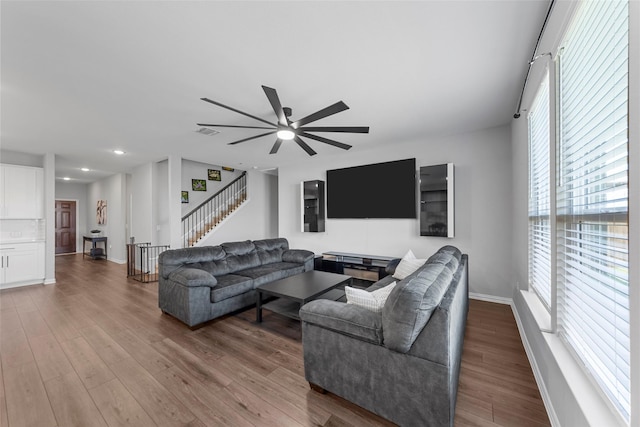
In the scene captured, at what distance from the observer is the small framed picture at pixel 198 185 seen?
7125 millimetres

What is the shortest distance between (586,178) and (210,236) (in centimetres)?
671

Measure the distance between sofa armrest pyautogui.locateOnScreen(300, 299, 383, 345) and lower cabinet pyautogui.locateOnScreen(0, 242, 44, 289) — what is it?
637 centimetres

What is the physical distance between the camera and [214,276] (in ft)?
11.9

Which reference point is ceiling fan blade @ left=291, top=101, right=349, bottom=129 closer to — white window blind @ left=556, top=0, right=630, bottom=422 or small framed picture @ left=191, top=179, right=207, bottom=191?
white window blind @ left=556, top=0, right=630, bottom=422

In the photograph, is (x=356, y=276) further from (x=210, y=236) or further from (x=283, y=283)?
(x=210, y=236)

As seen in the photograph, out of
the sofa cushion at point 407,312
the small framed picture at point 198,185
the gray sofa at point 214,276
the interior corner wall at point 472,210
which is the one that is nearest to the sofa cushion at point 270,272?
the gray sofa at point 214,276

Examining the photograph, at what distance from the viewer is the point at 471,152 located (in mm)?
4105

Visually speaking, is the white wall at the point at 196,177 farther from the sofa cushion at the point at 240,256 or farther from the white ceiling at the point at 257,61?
the sofa cushion at the point at 240,256

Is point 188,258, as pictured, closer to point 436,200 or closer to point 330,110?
point 330,110

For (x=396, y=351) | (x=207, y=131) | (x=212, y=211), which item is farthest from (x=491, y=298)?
Result: (x=212, y=211)

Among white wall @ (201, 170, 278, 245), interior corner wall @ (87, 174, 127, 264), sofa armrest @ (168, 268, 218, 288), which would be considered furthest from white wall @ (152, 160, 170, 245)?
Answer: sofa armrest @ (168, 268, 218, 288)

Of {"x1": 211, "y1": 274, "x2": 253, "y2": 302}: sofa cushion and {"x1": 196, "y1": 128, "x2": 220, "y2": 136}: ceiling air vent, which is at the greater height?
{"x1": 196, "y1": 128, "x2": 220, "y2": 136}: ceiling air vent

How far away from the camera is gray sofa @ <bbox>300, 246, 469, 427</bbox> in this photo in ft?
4.72

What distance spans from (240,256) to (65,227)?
950cm
